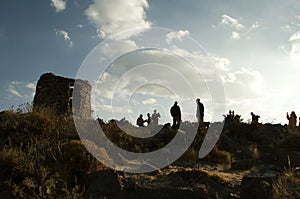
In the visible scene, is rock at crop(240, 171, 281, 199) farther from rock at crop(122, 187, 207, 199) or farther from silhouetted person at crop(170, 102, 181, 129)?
silhouetted person at crop(170, 102, 181, 129)

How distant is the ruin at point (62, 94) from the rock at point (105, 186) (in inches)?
483

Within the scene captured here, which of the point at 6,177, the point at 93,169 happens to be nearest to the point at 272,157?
the point at 93,169

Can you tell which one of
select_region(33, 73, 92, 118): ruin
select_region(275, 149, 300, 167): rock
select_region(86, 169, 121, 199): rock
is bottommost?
select_region(86, 169, 121, 199): rock

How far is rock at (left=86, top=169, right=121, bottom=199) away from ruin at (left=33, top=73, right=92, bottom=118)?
40.3 ft

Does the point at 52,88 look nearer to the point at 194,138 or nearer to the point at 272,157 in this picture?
the point at 194,138

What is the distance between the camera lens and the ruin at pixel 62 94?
58.5 feet

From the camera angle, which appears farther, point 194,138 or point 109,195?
point 194,138

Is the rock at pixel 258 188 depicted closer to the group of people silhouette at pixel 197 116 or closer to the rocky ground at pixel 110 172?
the rocky ground at pixel 110 172

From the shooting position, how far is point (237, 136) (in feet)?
52.8

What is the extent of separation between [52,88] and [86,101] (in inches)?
79.9

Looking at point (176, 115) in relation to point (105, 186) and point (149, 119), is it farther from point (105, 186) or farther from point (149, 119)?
point (105, 186)

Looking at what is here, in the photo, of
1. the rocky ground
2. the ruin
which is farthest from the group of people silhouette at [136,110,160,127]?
the rocky ground

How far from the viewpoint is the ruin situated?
17.8 metres

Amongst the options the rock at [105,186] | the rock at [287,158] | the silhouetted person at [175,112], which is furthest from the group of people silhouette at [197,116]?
the rock at [105,186]
